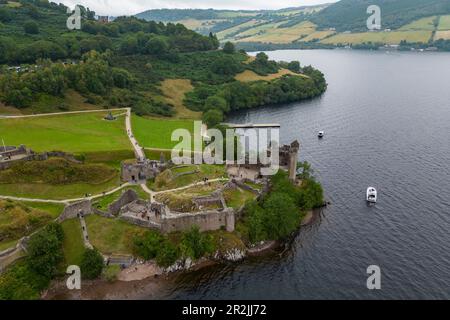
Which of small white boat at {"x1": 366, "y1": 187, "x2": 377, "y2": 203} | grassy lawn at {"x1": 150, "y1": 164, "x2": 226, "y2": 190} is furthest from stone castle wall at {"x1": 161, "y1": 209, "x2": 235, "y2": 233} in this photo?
small white boat at {"x1": 366, "y1": 187, "x2": 377, "y2": 203}

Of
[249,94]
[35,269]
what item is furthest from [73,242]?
[249,94]

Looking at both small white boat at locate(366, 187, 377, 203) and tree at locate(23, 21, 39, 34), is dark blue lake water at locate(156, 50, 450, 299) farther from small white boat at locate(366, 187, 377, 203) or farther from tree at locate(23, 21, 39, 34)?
tree at locate(23, 21, 39, 34)

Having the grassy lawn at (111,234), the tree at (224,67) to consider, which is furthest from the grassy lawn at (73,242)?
the tree at (224,67)

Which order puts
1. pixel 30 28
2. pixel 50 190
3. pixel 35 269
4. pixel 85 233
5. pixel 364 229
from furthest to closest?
pixel 30 28 < pixel 50 190 < pixel 364 229 < pixel 85 233 < pixel 35 269

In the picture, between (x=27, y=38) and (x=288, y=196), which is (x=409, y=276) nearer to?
(x=288, y=196)

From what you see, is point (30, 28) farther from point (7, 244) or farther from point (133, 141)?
point (7, 244)

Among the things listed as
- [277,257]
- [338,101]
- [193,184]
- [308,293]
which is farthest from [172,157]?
[338,101]
